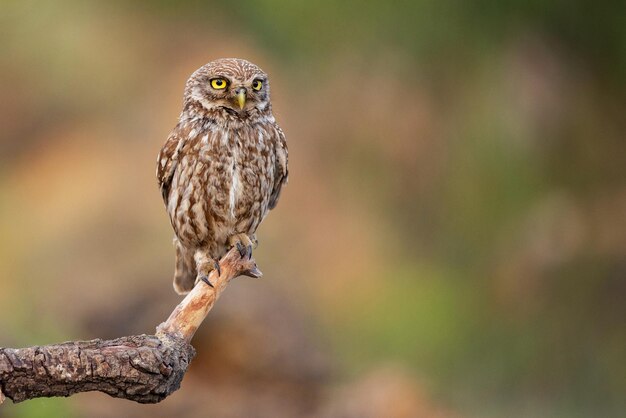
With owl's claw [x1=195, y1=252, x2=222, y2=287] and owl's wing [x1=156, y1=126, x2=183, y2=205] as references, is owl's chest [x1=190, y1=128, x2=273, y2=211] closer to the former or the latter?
owl's wing [x1=156, y1=126, x2=183, y2=205]

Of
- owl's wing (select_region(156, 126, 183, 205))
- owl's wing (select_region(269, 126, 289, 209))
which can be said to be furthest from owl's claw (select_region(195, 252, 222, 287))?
owl's wing (select_region(269, 126, 289, 209))

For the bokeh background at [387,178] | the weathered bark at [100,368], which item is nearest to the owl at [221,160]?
the weathered bark at [100,368]

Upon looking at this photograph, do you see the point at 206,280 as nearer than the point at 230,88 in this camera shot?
Yes

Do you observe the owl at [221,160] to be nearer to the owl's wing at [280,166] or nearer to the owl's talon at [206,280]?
the owl's wing at [280,166]

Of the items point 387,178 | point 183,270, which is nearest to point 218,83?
point 183,270

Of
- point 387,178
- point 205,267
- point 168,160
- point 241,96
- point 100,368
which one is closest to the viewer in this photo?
point 100,368

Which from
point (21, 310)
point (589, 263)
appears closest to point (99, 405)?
point (21, 310)

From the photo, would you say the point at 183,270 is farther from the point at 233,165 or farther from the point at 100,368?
the point at 100,368
